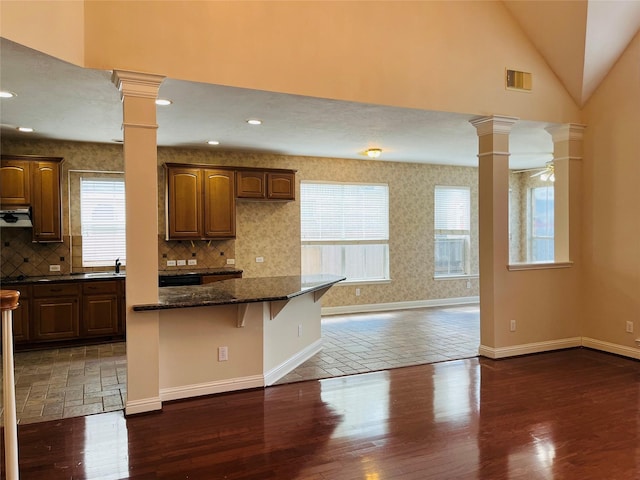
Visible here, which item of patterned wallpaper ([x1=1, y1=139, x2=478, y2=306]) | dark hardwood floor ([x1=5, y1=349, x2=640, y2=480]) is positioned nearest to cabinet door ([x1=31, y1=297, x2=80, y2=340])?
patterned wallpaper ([x1=1, y1=139, x2=478, y2=306])

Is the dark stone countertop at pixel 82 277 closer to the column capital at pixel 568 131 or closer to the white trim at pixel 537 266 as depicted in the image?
the white trim at pixel 537 266

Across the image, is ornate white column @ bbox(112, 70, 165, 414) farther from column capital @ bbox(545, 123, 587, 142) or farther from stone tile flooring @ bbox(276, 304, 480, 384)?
column capital @ bbox(545, 123, 587, 142)

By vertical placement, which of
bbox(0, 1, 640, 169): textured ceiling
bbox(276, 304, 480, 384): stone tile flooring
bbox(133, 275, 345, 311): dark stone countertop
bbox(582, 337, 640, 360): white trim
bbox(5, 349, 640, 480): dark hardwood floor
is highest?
bbox(0, 1, 640, 169): textured ceiling

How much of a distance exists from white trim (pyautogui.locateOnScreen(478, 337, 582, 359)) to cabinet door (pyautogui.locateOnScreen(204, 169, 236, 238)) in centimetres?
376

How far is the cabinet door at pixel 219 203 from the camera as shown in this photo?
6.32 m

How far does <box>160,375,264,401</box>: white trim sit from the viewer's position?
370 centimetres

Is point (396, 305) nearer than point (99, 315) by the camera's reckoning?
No

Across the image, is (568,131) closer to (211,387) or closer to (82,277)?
(211,387)

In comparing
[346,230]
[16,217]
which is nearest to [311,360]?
[346,230]

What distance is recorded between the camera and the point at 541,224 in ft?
30.2

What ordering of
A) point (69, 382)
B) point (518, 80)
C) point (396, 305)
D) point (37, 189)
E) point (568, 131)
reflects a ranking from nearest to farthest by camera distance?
point (69, 382), point (518, 80), point (568, 131), point (37, 189), point (396, 305)

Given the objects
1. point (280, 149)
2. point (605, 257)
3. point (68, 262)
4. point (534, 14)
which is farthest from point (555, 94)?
point (68, 262)

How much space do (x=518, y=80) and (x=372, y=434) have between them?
4084mm

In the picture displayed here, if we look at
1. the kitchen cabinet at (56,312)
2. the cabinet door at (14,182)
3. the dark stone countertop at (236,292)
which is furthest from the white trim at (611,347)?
the cabinet door at (14,182)
